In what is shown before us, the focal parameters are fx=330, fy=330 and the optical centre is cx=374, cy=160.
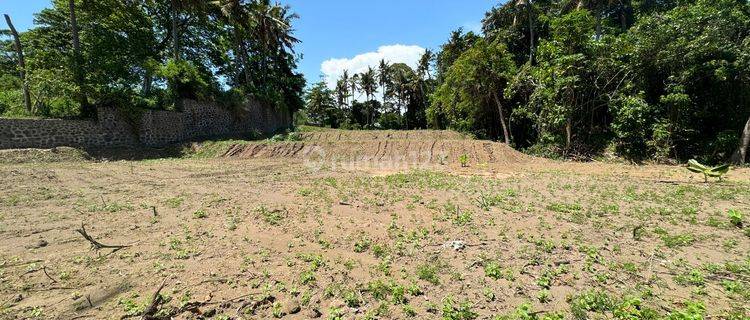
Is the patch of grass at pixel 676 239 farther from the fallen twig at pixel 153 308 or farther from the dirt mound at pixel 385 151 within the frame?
the dirt mound at pixel 385 151

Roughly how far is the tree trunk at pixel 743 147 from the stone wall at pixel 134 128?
25403mm

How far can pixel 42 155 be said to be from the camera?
45.1ft

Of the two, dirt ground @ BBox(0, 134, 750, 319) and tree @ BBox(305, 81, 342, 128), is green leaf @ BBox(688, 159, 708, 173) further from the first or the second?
tree @ BBox(305, 81, 342, 128)

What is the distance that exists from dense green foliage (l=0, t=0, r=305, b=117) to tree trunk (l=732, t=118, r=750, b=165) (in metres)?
26.2

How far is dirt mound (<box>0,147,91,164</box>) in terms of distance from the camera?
13.0 m

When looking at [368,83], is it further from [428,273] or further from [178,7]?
[428,273]

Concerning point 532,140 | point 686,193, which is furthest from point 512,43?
point 686,193

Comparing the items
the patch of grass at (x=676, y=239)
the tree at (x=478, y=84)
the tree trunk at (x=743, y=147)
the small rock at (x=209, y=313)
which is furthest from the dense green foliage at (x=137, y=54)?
the tree trunk at (x=743, y=147)

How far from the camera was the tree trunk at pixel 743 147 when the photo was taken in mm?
13289

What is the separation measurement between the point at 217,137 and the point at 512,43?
72.5 feet

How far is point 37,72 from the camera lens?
15047 millimetres

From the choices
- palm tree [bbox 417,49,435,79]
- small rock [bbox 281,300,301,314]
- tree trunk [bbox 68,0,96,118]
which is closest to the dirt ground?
small rock [bbox 281,300,301,314]

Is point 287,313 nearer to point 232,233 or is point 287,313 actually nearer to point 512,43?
point 232,233

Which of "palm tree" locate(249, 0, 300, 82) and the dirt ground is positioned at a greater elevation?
"palm tree" locate(249, 0, 300, 82)
